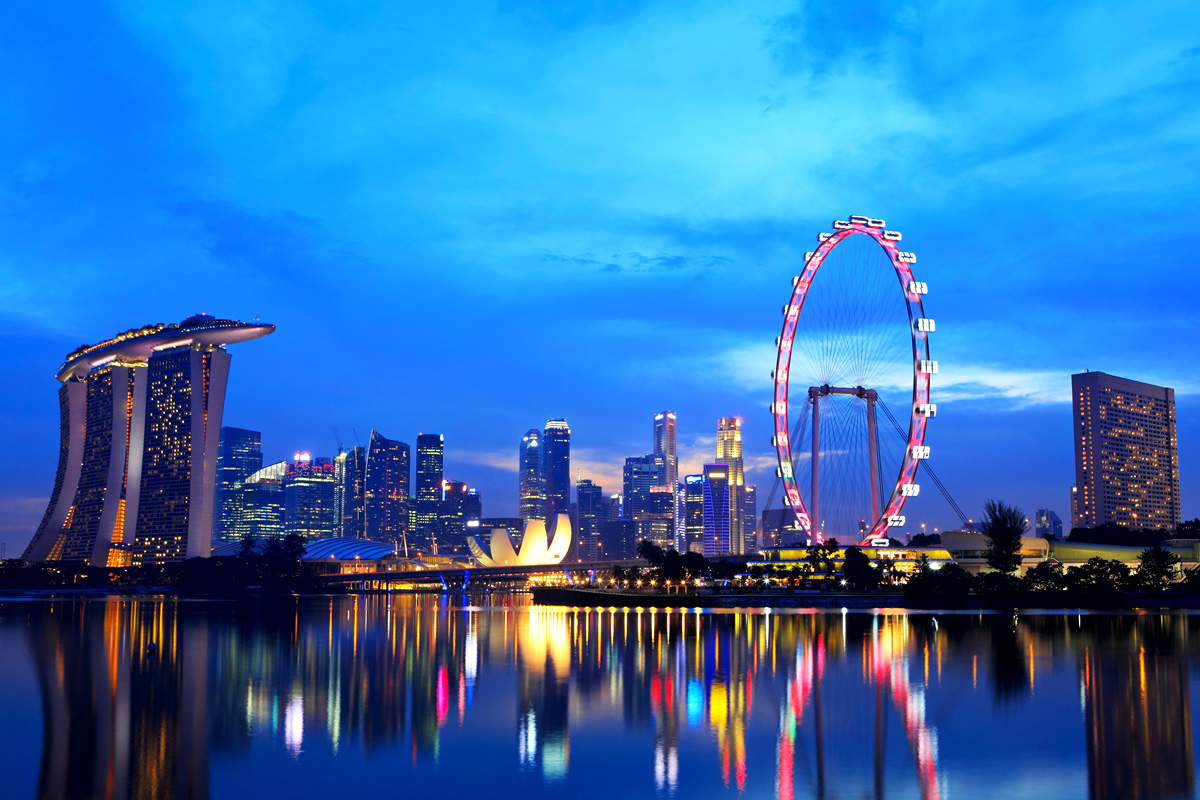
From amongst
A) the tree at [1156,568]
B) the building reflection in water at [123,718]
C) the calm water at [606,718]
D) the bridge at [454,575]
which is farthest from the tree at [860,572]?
the building reflection in water at [123,718]

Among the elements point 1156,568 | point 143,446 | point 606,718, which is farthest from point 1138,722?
point 143,446

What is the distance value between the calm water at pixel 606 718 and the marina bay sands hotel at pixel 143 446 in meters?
124

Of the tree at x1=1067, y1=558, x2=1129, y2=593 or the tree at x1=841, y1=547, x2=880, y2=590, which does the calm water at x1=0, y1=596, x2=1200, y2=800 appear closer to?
the tree at x1=1067, y1=558, x2=1129, y2=593

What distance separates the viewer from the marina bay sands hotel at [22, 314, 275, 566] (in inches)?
6752

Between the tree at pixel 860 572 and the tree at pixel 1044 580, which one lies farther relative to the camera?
the tree at pixel 860 572

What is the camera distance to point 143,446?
17750 cm

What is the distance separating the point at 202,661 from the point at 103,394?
151188 mm

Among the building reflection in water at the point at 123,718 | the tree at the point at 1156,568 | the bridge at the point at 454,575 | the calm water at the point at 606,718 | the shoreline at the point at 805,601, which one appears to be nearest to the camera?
the building reflection in water at the point at 123,718

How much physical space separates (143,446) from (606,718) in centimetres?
16749

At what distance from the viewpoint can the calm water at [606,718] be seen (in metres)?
19.0

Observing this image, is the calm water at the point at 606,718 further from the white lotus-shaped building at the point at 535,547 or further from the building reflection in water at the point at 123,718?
the white lotus-shaped building at the point at 535,547

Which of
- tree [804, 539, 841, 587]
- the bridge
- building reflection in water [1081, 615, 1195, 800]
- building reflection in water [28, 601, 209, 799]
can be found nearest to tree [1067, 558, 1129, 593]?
tree [804, 539, 841, 587]

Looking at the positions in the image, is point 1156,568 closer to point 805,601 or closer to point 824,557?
point 824,557

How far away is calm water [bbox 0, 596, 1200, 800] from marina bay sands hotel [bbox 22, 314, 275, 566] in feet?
408
